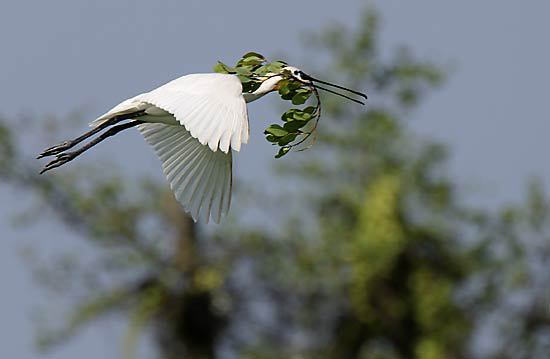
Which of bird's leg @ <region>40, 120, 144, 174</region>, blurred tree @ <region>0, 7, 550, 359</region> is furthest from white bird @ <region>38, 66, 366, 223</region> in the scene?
blurred tree @ <region>0, 7, 550, 359</region>

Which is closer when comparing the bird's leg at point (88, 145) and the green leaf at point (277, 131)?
the green leaf at point (277, 131)

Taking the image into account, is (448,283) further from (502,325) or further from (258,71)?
(258,71)

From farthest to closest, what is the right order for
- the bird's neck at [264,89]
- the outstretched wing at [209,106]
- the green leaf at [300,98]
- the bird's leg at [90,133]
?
1. the bird's leg at [90,133]
2. the bird's neck at [264,89]
3. the green leaf at [300,98]
4. the outstretched wing at [209,106]

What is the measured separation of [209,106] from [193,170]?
1124 millimetres

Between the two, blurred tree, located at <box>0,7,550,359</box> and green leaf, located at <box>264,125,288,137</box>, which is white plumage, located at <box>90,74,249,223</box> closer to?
green leaf, located at <box>264,125,288,137</box>

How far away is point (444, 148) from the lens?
46.0ft

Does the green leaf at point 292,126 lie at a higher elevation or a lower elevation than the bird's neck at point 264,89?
lower

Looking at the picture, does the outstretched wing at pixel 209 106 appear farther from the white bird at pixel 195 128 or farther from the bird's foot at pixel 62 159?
the bird's foot at pixel 62 159

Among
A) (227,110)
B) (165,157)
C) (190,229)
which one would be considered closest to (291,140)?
(227,110)

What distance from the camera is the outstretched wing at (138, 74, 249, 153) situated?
18.8 feet

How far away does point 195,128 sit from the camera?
5.86 metres

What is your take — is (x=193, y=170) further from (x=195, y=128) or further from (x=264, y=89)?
(x=195, y=128)

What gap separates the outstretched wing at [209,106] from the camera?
5.74 m

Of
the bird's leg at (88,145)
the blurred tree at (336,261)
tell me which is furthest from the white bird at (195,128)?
the blurred tree at (336,261)
